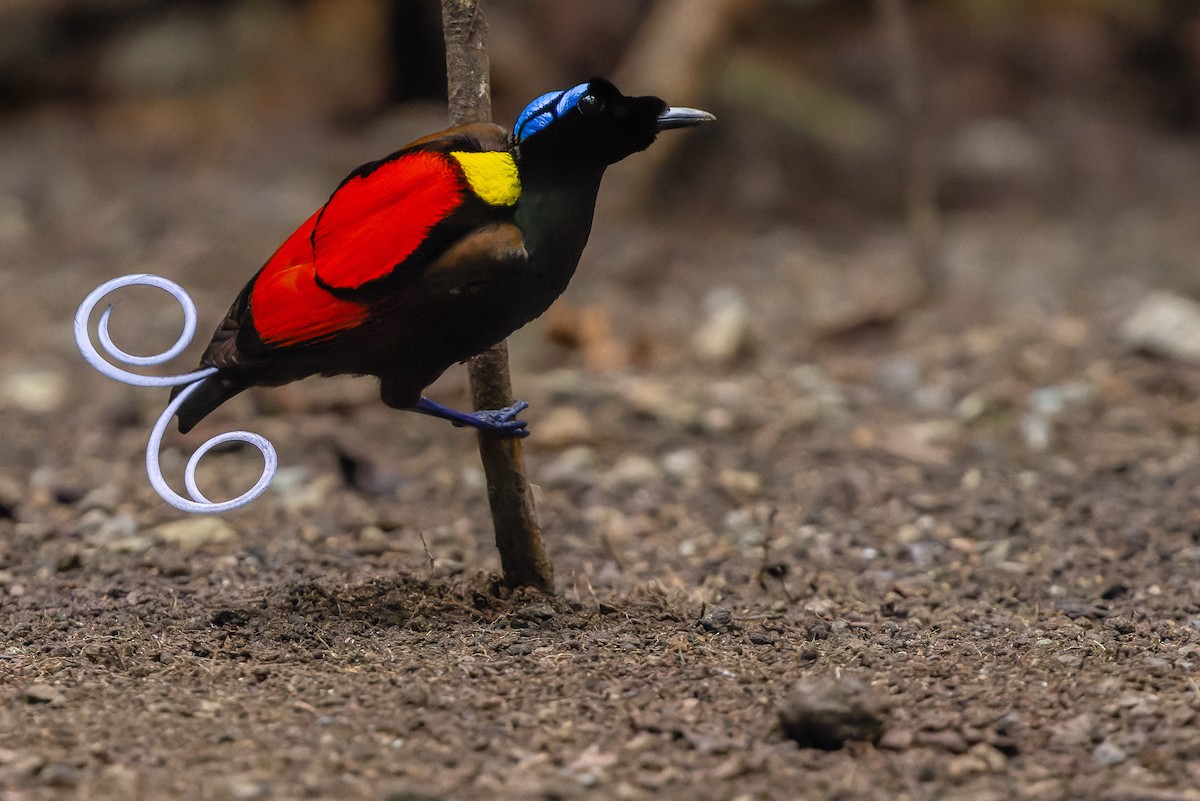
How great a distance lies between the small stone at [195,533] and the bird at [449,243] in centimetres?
147

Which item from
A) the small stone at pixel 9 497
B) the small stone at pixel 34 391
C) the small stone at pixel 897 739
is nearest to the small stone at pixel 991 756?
the small stone at pixel 897 739

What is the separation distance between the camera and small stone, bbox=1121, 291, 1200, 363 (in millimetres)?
6062

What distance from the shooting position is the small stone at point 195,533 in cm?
427

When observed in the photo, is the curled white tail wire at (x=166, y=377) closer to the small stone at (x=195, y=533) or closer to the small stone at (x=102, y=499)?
the small stone at (x=195, y=533)

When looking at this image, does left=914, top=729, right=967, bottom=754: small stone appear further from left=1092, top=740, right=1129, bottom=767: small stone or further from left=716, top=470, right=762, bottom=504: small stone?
left=716, top=470, right=762, bottom=504: small stone

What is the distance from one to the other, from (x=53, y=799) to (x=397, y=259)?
124 cm

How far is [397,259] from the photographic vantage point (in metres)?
2.90

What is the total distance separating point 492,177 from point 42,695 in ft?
4.63

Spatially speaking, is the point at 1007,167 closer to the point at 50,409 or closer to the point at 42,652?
the point at 50,409

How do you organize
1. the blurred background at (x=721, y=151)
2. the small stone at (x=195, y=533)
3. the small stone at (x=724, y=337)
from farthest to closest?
the blurred background at (x=721, y=151)
the small stone at (x=724, y=337)
the small stone at (x=195, y=533)

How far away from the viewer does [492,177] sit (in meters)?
2.94

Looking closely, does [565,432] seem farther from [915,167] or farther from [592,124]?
[915,167]

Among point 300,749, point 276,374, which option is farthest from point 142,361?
point 300,749

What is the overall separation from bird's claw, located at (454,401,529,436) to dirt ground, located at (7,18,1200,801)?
0.45 meters
